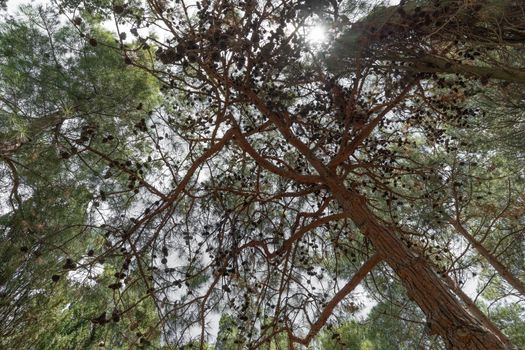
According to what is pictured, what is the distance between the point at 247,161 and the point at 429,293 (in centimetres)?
232

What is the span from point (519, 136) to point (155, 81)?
4.15m

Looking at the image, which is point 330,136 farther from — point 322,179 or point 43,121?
point 43,121

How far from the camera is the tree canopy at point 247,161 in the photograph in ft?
8.05

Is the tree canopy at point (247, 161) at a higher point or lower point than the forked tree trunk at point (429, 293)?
higher

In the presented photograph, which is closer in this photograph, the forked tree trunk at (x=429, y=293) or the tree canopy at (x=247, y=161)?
the forked tree trunk at (x=429, y=293)

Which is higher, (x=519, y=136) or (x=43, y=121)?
(x=43, y=121)

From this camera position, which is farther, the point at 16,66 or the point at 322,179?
the point at 16,66

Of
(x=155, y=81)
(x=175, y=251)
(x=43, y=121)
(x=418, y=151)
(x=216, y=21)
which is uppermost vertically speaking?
(x=155, y=81)

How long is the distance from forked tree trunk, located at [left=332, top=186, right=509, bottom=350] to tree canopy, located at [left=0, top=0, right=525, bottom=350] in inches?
0.5

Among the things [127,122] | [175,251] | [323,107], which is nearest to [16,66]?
[127,122]

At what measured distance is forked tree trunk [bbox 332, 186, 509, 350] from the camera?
5.45 ft

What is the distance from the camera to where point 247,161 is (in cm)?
385

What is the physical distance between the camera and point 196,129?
349cm

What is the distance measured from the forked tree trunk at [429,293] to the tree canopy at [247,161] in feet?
0.04
